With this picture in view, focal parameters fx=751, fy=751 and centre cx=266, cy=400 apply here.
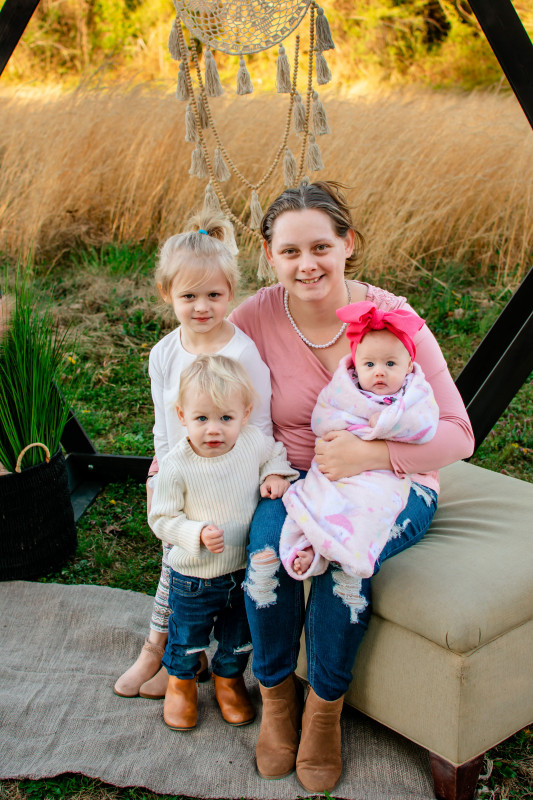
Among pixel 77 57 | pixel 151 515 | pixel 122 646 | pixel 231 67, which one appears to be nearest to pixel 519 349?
pixel 151 515

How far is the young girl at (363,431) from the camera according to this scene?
187cm

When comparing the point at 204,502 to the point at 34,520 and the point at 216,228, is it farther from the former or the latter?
the point at 34,520

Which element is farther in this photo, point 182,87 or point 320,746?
point 182,87

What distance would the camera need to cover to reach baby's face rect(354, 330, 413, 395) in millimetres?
2037

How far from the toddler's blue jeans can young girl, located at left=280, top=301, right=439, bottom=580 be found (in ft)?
1.07

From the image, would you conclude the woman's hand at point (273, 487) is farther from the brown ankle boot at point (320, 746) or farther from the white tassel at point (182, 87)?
the white tassel at point (182, 87)

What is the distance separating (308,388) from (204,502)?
18.9 inches

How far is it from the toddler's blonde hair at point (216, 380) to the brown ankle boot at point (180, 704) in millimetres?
827

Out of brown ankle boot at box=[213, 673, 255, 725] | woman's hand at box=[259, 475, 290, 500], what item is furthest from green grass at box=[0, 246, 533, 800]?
woman's hand at box=[259, 475, 290, 500]

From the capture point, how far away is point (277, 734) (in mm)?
2023

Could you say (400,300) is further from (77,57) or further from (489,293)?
(77,57)

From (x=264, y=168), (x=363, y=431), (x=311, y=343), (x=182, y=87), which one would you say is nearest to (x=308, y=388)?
(x=311, y=343)

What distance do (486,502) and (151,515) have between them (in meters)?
1.02

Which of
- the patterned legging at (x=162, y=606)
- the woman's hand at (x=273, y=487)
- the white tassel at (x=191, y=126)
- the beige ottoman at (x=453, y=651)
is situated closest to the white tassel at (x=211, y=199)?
the white tassel at (x=191, y=126)
